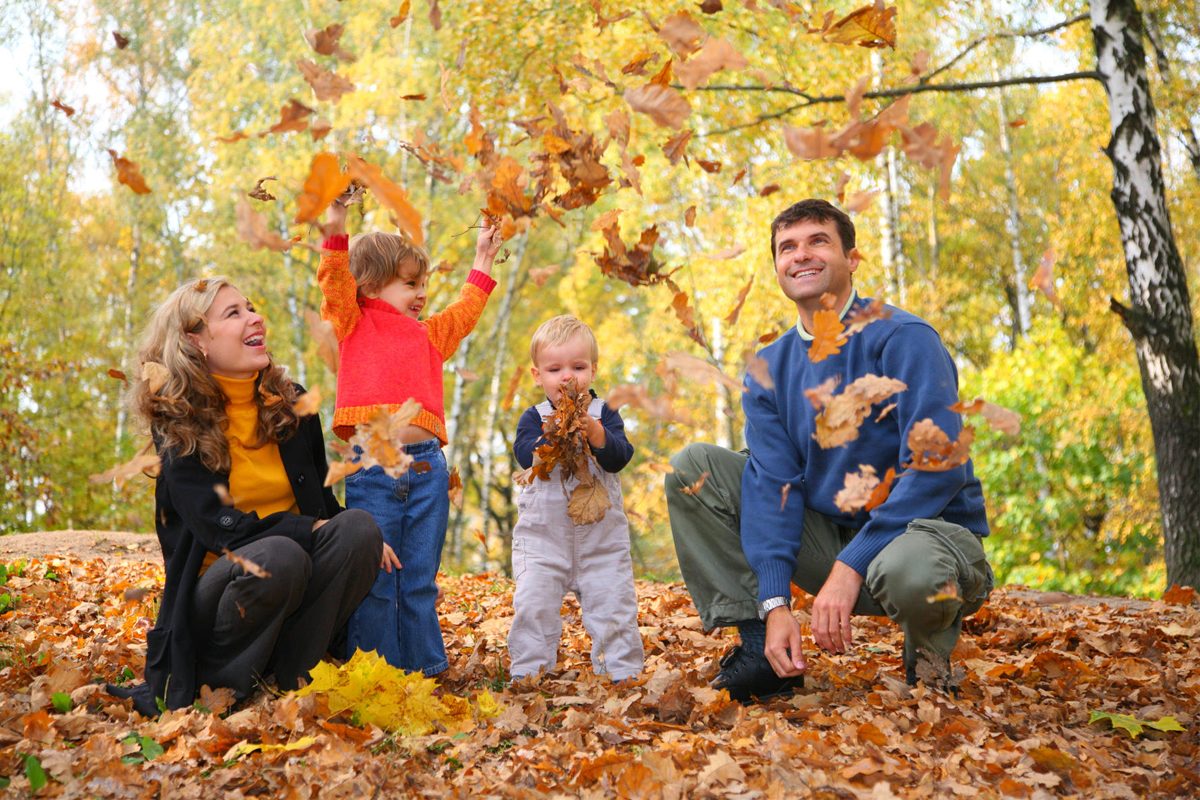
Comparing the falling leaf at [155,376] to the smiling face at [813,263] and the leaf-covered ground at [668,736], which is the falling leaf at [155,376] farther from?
the smiling face at [813,263]

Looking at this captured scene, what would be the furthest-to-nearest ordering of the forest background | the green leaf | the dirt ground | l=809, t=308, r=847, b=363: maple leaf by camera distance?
1. the forest background
2. the dirt ground
3. l=809, t=308, r=847, b=363: maple leaf
4. the green leaf

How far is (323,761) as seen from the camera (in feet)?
7.79

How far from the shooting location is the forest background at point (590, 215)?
10383 mm

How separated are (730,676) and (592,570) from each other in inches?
23.6

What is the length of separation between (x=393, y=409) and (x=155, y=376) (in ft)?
2.48

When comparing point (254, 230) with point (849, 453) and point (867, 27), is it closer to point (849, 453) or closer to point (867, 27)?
point (849, 453)

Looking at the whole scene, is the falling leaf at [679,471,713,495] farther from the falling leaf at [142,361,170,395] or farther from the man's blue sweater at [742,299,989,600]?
the falling leaf at [142,361,170,395]

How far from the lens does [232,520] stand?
2949 millimetres

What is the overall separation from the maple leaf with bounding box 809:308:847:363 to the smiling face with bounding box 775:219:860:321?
209 millimetres

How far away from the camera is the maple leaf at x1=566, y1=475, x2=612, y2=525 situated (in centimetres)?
329

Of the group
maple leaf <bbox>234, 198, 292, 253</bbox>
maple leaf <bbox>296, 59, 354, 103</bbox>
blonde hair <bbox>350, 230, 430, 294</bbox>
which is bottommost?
maple leaf <bbox>234, 198, 292, 253</bbox>

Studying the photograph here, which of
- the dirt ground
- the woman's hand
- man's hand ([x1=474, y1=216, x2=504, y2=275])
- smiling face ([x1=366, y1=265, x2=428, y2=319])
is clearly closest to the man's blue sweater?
man's hand ([x1=474, y1=216, x2=504, y2=275])

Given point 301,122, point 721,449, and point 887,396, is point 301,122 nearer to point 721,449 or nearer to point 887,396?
point 721,449

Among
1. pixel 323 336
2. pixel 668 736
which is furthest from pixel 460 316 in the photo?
pixel 668 736
